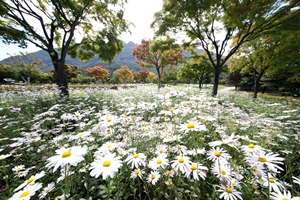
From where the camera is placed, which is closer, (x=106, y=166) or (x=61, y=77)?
(x=106, y=166)

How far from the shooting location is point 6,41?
7156mm

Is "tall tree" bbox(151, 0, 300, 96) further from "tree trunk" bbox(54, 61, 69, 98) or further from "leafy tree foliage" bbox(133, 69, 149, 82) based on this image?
"leafy tree foliage" bbox(133, 69, 149, 82)

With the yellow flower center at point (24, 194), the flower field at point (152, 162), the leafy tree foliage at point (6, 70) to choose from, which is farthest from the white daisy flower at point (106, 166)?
the leafy tree foliage at point (6, 70)

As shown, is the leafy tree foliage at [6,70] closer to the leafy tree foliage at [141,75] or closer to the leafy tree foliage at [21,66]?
the leafy tree foliage at [21,66]

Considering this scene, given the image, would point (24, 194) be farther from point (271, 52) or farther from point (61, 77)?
point (271, 52)

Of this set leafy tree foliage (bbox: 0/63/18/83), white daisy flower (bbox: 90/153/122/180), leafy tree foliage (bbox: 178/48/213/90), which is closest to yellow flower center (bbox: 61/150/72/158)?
white daisy flower (bbox: 90/153/122/180)

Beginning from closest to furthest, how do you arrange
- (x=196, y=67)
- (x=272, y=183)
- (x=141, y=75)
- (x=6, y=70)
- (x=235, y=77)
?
(x=272, y=183), (x=196, y=67), (x=6, y=70), (x=235, y=77), (x=141, y=75)

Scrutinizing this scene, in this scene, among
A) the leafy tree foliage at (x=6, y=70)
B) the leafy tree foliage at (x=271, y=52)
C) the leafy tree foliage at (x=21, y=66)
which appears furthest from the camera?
the leafy tree foliage at (x=6, y=70)

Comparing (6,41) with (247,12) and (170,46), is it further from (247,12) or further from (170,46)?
(247,12)

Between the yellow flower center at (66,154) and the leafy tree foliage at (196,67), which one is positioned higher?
the leafy tree foliage at (196,67)

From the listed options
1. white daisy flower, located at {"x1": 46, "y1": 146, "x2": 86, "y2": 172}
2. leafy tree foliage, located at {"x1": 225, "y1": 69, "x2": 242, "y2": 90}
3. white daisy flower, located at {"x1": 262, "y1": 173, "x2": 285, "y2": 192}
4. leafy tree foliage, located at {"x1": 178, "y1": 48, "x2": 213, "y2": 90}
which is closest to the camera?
white daisy flower, located at {"x1": 46, "y1": 146, "x2": 86, "y2": 172}

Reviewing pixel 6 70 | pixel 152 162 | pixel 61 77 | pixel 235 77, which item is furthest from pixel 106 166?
pixel 6 70

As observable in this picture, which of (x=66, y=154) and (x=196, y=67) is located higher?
(x=196, y=67)

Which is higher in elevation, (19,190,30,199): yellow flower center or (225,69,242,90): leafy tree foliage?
(225,69,242,90): leafy tree foliage
